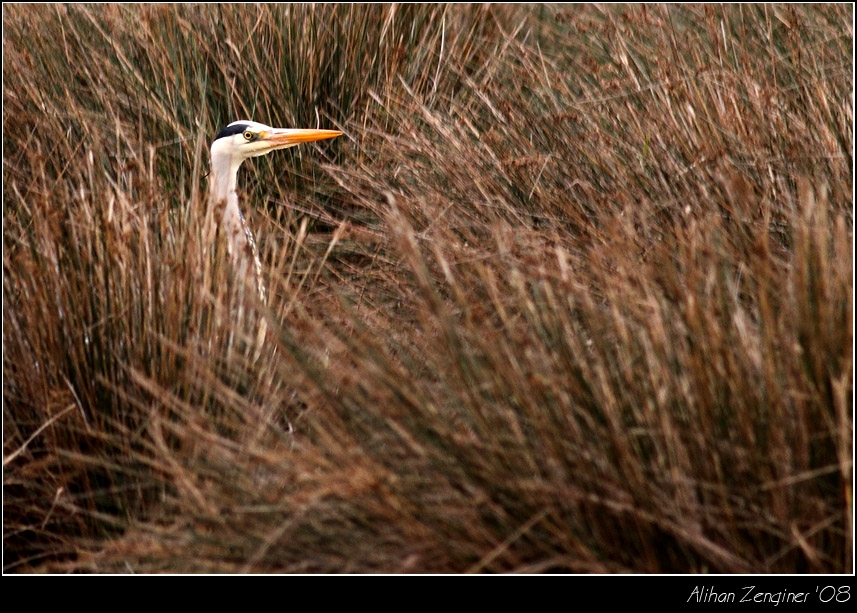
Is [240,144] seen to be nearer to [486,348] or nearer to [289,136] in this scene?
[289,136]

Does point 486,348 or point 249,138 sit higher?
point 486,348

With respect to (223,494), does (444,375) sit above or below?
above

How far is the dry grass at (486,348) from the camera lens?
225cm

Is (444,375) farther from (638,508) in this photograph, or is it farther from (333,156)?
(333,156)

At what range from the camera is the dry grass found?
225 cm

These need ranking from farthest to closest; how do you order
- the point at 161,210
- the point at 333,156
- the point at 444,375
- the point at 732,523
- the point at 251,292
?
1. the point at 333,156
2. the point at 161,210
3. the point at 251,292
4. the point at 444,375
5. the point at 732,523

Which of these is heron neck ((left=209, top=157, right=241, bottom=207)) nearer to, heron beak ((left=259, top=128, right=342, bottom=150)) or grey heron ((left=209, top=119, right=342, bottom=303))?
grey heron ((left=209, top=119, right=342, bottom=303))

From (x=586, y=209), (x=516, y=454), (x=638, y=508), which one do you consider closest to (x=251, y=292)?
(x=516, y=454)

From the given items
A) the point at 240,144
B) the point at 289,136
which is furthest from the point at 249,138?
the point at 289,136

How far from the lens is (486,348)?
2.34 m

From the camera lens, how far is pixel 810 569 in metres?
2.25

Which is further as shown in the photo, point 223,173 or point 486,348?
point 223,173

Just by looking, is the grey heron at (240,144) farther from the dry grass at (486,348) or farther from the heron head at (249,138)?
the dry grass at (486,348)

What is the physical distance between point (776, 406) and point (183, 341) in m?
1.38
